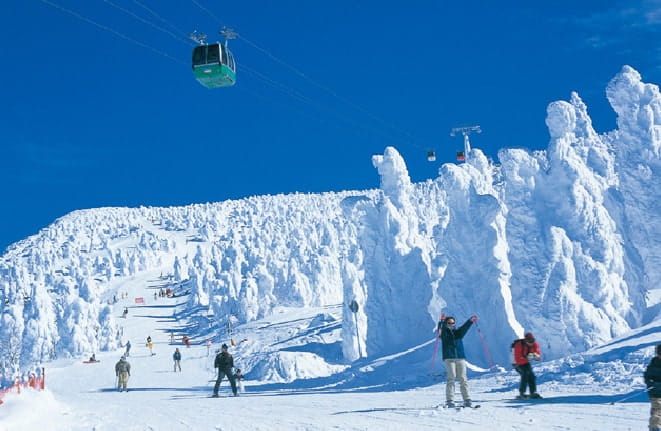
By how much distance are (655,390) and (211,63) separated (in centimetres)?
1431

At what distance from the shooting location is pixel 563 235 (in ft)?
97.4

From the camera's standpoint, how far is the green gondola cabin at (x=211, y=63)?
18891 millimetres

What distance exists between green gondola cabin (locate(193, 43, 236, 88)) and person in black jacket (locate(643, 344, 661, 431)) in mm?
13933

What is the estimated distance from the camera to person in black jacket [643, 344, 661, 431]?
8.33m

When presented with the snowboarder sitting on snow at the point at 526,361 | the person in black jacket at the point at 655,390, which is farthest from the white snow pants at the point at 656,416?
the snowboarder sitting on snow at the point at 526,361

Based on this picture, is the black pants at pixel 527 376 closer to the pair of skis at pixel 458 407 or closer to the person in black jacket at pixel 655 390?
the pair of skis at pixel 458 407

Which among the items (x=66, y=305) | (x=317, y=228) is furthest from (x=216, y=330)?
(x=317, y=228)

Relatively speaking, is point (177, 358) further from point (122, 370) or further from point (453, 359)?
point (453, 359)

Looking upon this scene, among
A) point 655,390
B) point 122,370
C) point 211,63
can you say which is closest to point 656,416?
point 655,390

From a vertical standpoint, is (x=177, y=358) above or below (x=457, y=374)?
above

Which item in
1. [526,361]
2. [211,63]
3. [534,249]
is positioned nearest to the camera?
[526,361]

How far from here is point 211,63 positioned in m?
18.9

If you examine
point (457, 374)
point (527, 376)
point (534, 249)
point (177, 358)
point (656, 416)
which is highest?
point (534, 249)

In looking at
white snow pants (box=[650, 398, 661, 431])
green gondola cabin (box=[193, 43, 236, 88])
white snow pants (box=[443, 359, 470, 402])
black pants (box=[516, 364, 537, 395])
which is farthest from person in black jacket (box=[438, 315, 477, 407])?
green gondola cabin (box=[193, 43, 236, 88])
